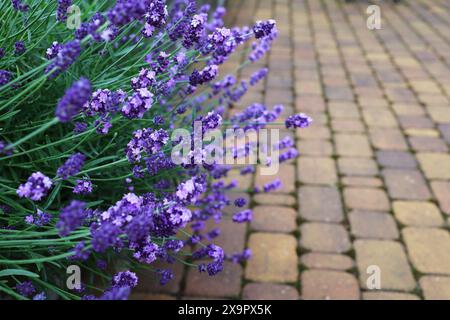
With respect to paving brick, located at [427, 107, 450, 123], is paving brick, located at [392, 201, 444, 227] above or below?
above

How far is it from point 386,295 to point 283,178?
985 mm

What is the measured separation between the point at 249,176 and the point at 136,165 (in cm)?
132

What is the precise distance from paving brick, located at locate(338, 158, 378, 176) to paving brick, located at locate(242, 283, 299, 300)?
3.34ft

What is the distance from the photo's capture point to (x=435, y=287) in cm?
208

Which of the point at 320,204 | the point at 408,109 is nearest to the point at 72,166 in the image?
the point at 320,204

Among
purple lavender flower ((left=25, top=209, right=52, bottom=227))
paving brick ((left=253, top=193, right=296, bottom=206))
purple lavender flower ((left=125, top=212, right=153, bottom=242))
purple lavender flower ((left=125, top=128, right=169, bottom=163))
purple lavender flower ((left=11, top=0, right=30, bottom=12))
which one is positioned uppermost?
purple lavender flower ((left=11, top=0, right=30, bottom=12))

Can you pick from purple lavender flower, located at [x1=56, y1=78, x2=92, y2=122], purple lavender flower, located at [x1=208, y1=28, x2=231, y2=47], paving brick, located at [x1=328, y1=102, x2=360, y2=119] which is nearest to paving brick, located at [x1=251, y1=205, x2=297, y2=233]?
purple lavender flower, located at [x1=208, y1=28, x2=231, y2=47]

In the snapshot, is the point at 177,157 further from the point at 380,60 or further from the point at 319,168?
the point at 380,60

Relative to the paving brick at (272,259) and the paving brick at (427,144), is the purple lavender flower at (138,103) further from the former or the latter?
the paving brick at (427,144)

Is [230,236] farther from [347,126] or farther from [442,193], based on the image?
[347,126]

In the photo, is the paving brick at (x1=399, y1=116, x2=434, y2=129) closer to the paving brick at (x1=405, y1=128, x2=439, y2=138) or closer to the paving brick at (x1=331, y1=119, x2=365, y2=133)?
the paving brick at (x1=405, y1=128, x2=439, y2=138)

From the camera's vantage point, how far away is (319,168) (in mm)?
2963

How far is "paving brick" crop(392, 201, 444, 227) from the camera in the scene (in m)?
2.49
